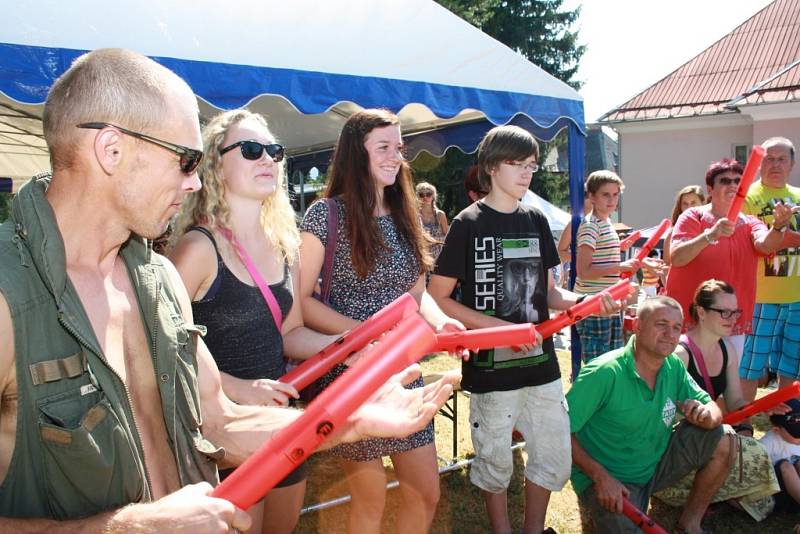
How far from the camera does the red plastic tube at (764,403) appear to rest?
3.60m

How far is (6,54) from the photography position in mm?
3297

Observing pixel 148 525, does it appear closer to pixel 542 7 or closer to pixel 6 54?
pixel 6 54

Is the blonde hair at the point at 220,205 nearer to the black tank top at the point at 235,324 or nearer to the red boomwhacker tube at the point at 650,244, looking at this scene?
the black tank top at the point at 235,324

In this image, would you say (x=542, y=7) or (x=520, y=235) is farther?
(x=542, y=7)

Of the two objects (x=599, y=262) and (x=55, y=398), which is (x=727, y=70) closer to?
(x=599, y=262)

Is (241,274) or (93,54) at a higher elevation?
(93,54)

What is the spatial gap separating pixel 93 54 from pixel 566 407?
2994 millimetres

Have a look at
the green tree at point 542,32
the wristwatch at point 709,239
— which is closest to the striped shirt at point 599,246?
the wristwatch at point 709,239

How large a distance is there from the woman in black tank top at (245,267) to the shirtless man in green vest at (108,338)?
592mm

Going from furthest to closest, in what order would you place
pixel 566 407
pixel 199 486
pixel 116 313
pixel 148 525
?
pixel 566 407
pixel 116 313
pixel 199 486
pixel 148 525

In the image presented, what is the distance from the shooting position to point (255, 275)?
2.41 metres

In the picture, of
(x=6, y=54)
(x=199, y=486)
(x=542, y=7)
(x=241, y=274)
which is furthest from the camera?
(x=542, y=7)

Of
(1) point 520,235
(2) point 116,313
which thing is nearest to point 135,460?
(2) point 116,313

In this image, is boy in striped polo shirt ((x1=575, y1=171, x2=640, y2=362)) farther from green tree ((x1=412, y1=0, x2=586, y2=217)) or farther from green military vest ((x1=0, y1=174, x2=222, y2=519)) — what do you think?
green tree ((x1=412, y1=0, x2=586, y2=217))
